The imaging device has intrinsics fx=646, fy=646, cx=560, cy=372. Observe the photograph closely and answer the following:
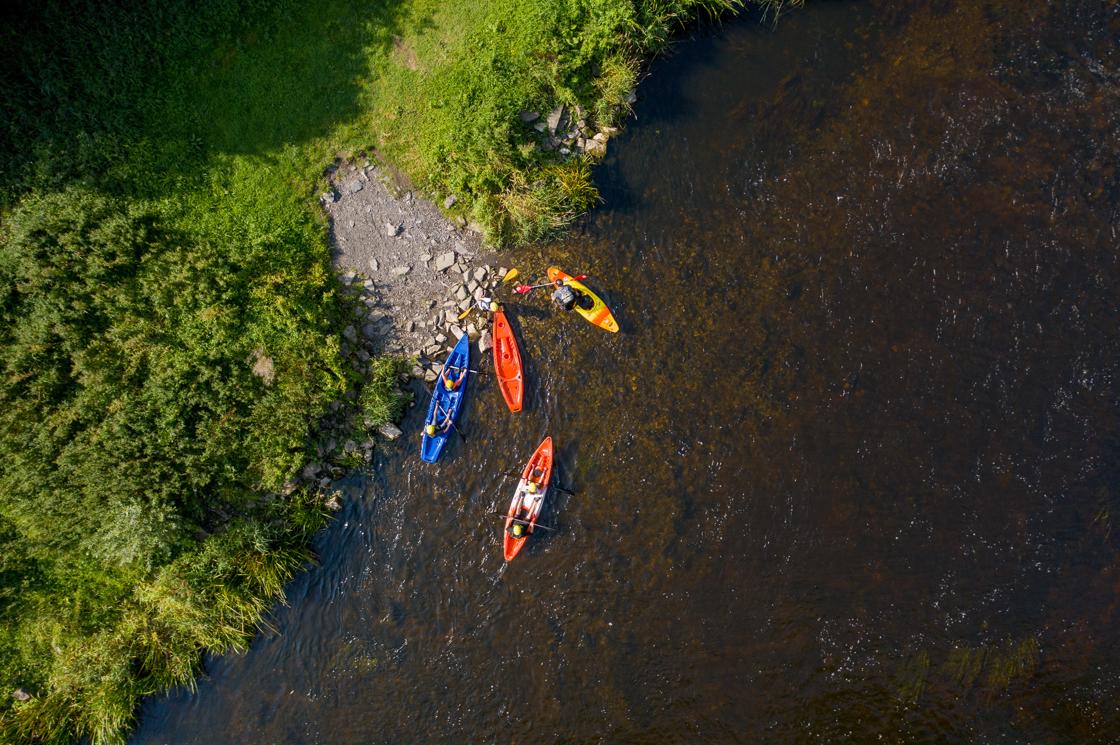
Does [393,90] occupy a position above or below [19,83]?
below

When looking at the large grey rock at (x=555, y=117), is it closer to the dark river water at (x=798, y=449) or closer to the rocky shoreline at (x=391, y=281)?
the dark river water at (x=798, y=449)

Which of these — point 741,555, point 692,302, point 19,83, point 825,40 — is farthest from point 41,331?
point 825,40

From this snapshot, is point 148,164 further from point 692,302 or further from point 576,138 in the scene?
point 692,302

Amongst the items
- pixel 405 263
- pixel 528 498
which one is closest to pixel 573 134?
pixel 405 263

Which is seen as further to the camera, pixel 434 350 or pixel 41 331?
pixel 434 350

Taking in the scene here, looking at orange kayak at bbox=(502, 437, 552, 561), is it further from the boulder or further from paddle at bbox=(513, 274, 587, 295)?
the boulder
